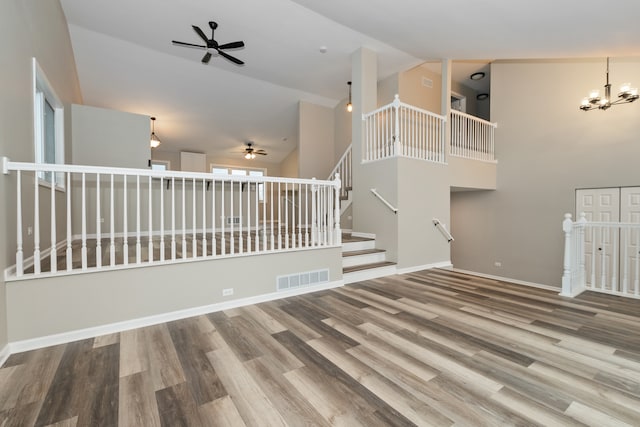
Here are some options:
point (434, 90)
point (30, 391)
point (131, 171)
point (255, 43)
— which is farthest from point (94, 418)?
point (434, 90)

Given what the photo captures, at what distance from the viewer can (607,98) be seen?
200 inches

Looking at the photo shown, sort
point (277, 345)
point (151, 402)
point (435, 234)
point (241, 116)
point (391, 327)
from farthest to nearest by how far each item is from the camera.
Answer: point (241, 116)
point (435, 234)
point (391, 327)
point (277, 345)
point (151, 402)

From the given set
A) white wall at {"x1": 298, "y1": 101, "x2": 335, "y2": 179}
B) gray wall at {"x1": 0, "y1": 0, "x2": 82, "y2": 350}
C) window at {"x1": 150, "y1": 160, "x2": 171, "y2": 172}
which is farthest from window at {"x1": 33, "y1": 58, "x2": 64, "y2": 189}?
window at {"x1": 150, "y1": 160, "x2": 171, "y2": 172}

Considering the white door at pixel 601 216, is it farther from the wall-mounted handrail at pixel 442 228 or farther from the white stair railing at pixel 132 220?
the white stair railing at pixel 132 220

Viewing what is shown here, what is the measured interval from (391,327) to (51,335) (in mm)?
2891

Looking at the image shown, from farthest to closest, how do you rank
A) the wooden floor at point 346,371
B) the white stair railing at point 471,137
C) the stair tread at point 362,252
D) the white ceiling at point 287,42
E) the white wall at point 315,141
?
the white wall at point 315,141 → the white stair railing at point 471,137 → the stair tread at point 362,252 → the white ceiling at point 287,42 → the wooden floor at point 346,371

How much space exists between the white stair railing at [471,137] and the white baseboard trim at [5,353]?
6733 mm

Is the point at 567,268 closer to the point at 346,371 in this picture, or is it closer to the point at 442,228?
the point at 442,228

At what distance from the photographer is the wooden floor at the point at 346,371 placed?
4.87 feet

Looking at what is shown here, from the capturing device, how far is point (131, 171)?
8.73 ft

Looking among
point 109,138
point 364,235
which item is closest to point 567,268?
point 364,235

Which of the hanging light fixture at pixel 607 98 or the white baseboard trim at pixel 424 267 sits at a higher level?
the hanging light fixture at pixel 607 98

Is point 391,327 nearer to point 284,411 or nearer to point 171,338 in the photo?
point 284,411

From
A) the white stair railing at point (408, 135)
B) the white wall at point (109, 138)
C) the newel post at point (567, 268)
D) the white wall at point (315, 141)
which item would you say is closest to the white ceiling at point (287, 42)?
the white wall at point (315, 141)
